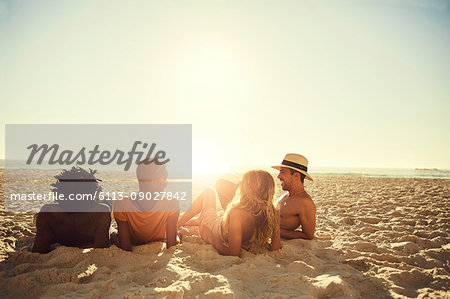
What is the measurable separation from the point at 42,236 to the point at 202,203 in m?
2.14

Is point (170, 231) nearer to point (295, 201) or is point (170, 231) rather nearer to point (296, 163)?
point (295, 201)

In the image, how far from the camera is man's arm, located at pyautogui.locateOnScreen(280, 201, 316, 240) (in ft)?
12.4

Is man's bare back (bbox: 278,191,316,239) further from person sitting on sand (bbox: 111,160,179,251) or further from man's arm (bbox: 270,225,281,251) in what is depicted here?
person sitting on sand (bbox: 111,160,179,251)

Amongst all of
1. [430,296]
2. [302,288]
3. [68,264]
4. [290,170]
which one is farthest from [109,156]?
[430,296]

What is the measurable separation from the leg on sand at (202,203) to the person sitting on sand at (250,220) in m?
0.54

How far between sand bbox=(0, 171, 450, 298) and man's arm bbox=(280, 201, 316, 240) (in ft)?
0.49

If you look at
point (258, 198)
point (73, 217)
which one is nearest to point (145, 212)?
point (73, 217)

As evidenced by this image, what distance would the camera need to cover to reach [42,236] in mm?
3090

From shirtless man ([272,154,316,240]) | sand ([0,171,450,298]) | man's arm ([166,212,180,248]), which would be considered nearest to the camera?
sand ([0,171,450,298])

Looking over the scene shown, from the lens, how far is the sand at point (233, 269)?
2.35 m

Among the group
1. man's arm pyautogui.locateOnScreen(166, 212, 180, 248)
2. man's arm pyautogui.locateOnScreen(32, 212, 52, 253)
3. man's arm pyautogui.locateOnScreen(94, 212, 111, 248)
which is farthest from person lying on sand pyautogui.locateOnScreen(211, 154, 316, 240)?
man's arm pyautogui.locateOnScreen(32, 212, 52, 253)

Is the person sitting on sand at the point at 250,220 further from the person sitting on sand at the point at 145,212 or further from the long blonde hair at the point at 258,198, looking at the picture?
the person sitting on sand at the point at 145,212

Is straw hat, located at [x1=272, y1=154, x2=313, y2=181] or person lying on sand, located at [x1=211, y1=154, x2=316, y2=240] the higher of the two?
straw hat, located at [x1=272, y1=154, x2=313, y2=181]

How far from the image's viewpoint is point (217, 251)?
3.44 meters
